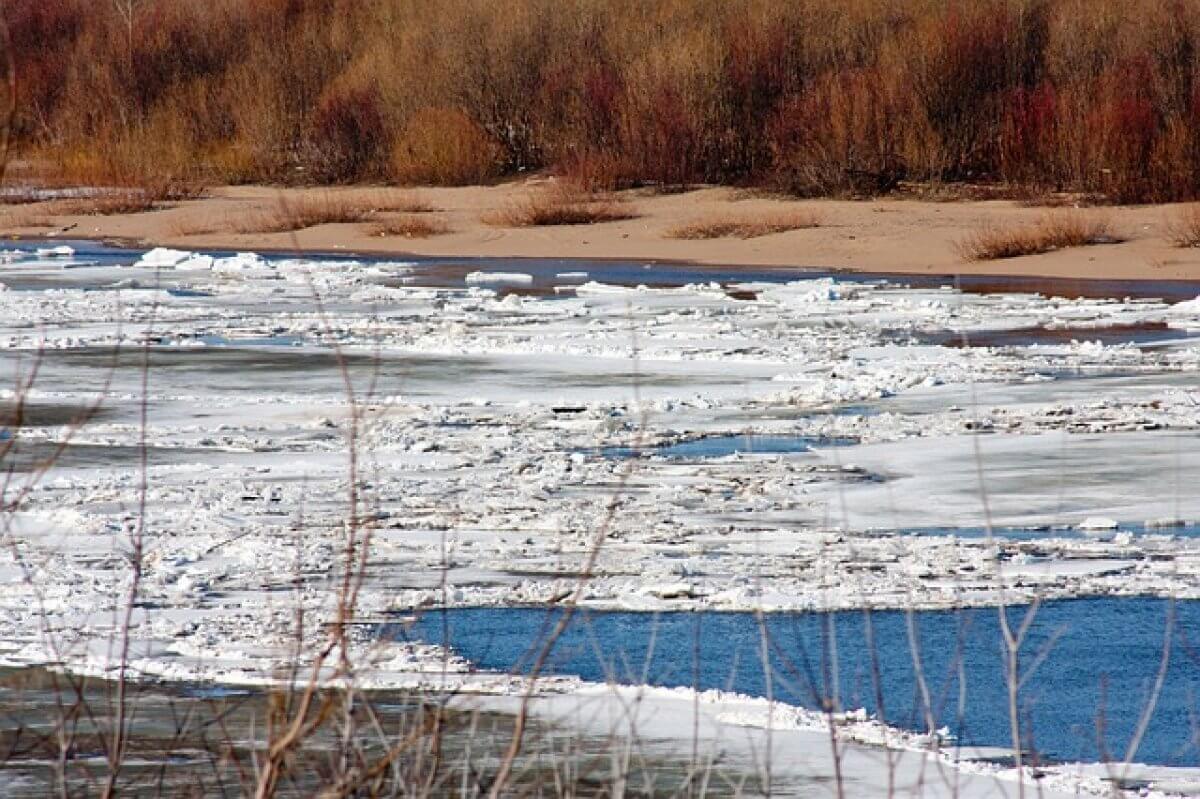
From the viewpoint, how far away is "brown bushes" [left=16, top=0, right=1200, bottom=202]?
2894 cm

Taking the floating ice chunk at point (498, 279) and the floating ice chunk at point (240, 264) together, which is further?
the floating ice chunk at point (240, 264)

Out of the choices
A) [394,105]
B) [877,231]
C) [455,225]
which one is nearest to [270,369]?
[877,231]

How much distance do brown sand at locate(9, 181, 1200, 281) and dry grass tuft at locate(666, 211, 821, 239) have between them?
0.20m

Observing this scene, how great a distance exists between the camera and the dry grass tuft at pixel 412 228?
2855cm

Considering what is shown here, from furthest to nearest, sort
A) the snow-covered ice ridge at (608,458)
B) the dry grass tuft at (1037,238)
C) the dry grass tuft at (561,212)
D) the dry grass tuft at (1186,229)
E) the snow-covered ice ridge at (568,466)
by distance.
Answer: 1. the dry grass tuft at (561,212)
2. the dry grass tuft at (1037,238)
3. the dry grass tuft at (1186,229)
4. the snow-covered ice ridge at (608,458)
5. the snow-covered ice ridge at (568,466)

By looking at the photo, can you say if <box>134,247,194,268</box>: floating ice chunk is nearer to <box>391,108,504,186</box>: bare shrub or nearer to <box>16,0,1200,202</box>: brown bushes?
<box>16,0,1200,202</box>: brown bushes

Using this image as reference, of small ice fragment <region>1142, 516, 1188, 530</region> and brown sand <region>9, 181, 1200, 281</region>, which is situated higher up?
brown sand <region>9, 181, 1200, 281</region>

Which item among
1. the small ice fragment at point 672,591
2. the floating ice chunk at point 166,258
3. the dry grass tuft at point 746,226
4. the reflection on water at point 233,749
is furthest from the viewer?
the dry grass tuft at point 746,226

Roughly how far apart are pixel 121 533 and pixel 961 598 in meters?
3.32

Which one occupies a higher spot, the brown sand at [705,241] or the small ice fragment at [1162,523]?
the brown sand at [705,241]

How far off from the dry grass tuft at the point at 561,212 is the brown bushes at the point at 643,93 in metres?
1.51

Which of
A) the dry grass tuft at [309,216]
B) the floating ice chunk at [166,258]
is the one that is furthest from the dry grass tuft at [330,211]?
the floating ice chunk at [166,258]

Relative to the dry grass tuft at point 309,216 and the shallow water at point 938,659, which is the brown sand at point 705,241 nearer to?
the dry grass tuft at point 309,216

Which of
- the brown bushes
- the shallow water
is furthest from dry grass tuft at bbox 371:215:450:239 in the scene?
the shallow water
